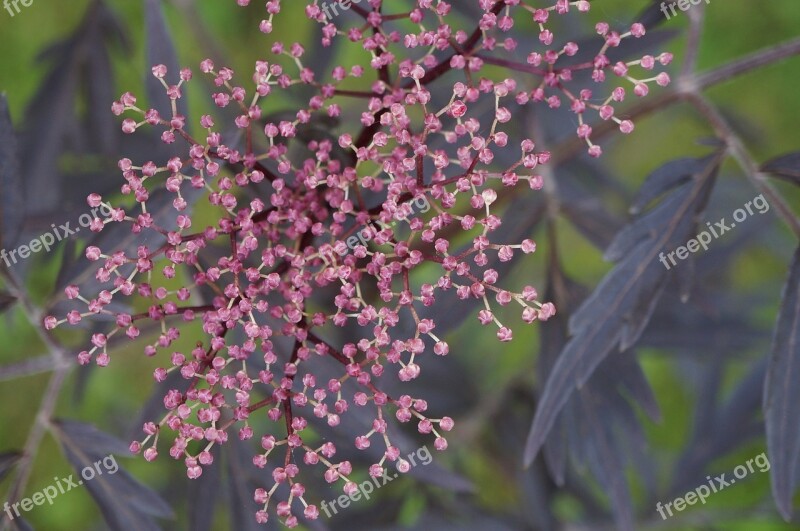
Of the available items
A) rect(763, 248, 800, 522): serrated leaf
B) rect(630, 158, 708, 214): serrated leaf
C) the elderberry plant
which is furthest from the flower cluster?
rect(763, 248, 800, 522): serrated leaf

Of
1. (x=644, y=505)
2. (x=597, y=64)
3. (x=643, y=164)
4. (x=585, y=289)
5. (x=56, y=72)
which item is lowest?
(x=644, y=505)

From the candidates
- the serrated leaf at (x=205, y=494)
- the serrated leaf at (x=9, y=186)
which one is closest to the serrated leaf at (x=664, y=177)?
the serrated leaf at (x=205, y=494)

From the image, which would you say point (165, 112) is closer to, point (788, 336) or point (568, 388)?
point (568, 388)

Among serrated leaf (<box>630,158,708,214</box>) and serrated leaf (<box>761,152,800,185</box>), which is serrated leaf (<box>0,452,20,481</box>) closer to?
serrated leaf (<box>630,158,708,214</box>)

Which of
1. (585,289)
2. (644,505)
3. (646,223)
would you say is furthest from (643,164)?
(646,223)

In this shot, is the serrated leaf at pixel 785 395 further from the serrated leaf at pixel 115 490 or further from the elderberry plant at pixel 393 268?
the serrated leaf at pixel 115 490

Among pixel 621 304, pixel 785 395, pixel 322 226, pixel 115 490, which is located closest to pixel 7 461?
pixel 115 490
